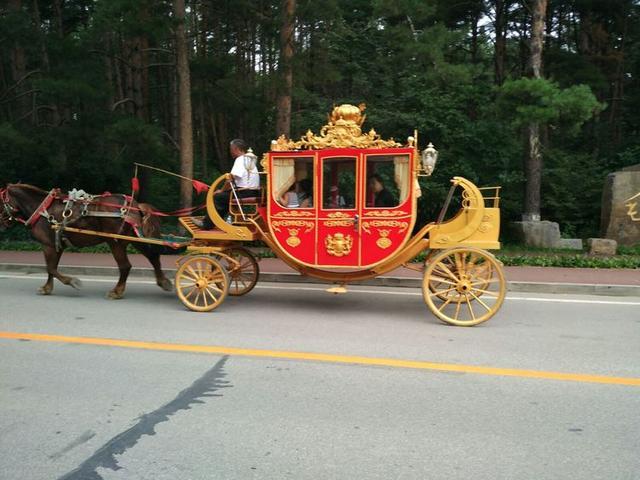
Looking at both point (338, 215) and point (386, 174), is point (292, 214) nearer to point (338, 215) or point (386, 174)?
point (338, 215)

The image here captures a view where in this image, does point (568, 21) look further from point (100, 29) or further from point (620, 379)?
point (620, 379)

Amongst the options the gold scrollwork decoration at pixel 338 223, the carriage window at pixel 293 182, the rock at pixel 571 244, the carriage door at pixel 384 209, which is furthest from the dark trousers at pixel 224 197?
the rock at pixel 571 244

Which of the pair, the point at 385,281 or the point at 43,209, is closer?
the point at 43,209

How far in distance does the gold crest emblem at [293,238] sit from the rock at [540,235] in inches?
361

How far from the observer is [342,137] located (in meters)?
7.34

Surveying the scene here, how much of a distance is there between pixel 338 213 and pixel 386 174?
0.86 metres

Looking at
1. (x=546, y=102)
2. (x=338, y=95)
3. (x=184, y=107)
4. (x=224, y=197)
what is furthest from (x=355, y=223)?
(x=338, y=95)

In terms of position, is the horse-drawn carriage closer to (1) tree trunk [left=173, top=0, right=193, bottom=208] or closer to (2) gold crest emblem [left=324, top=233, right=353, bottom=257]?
(2) gold crest emblem [left=324, top=233, right=353, bottom=257]

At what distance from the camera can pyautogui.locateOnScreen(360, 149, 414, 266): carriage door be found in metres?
7.12

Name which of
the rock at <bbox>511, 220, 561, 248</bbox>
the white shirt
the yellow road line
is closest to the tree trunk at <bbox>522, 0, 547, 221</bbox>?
the rock at <bbox>511, 220, 561, 248</bbox>

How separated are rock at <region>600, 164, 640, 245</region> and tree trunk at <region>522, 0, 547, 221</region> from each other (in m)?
2.01

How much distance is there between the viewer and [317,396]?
14.8 ft

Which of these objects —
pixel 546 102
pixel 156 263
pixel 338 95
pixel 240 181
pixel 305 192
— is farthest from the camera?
pixel 338 95

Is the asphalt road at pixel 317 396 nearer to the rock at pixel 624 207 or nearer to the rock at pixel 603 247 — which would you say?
the rock at pixel 603 247
